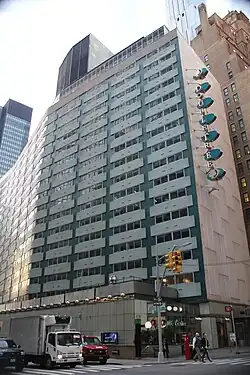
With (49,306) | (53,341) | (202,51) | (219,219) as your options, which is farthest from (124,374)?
(202,51)

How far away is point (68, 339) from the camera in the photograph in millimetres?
21469

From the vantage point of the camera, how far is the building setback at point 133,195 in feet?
158

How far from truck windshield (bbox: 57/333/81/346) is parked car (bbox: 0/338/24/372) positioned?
10.4 ft

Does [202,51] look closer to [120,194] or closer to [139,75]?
[139,75]

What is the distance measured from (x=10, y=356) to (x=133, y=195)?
40.1 m

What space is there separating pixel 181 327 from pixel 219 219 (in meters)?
20.8

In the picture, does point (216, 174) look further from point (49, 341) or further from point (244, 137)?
point (49, 341)

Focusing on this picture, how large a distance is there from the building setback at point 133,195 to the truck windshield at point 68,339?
13.3 metres

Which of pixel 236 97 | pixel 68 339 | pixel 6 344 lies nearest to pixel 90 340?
pixel 68 339

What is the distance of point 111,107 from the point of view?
69.2 metres

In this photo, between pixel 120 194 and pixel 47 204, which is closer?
pixel 120 194

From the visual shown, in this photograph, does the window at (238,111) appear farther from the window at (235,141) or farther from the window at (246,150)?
the window at (246,150)

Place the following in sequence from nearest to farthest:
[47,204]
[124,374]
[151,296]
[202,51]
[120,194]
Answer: [124,374], [151,296], [120,194], [47,204], [202,51]

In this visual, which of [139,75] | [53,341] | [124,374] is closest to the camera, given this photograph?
[124,374]
